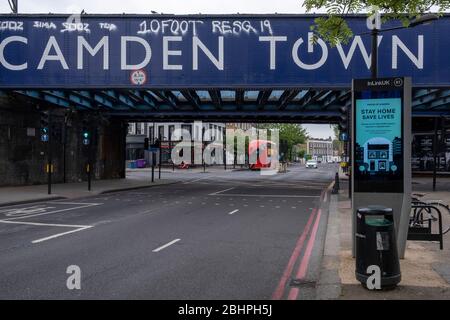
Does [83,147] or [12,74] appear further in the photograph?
[83,147]

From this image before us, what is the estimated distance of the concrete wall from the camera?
1058 inches

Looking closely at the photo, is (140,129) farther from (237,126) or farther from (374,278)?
(374,278)

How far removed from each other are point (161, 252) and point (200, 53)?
640 inches

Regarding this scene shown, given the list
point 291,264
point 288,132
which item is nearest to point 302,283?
point 291,264

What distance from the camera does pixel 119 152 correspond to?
40219 millimetres

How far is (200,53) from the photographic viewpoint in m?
23.8

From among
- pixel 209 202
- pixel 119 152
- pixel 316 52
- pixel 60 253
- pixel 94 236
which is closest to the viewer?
pixel 60 253

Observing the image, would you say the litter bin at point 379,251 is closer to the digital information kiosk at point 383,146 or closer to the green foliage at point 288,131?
the digital information kiosk at point 383,146

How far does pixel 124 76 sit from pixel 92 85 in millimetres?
1784

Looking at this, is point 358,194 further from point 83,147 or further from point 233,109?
point 83,147

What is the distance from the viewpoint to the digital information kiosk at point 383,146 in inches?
306

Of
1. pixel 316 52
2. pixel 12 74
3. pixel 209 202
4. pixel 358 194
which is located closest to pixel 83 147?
pixel 12 74

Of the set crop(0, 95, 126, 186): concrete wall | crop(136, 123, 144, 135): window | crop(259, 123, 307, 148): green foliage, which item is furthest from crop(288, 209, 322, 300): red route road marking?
crop(259, 123, 307, 148): green foliage

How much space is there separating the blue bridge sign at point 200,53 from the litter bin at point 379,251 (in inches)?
703
